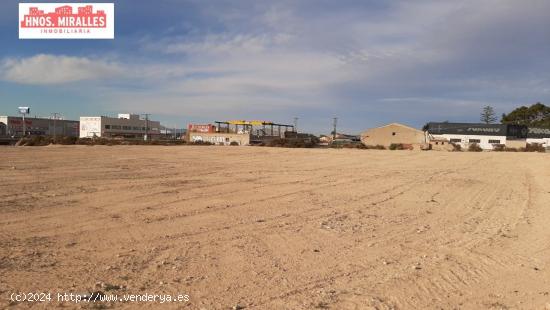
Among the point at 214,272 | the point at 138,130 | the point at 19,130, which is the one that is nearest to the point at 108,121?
the point at 138,130

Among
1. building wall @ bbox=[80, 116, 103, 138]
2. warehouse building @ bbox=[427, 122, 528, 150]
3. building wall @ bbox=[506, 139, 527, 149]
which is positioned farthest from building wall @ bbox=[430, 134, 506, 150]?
building wall @ bbox=[80, 116, 103, 138]

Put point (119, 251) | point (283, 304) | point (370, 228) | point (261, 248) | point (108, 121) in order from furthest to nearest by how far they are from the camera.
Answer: point (108, 121), point (370, 228), point (261, 248), point (119, 251), point (283, 304)

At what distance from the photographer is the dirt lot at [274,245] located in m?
4.63

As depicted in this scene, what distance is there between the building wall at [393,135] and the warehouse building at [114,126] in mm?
44865

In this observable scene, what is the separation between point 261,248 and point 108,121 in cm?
9563

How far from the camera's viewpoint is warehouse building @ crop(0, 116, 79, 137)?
9831 centimetres

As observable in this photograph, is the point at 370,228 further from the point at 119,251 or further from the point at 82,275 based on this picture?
the point at 82,275

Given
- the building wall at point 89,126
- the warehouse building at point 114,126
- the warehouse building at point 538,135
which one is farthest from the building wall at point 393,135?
the building wall at point 89,126

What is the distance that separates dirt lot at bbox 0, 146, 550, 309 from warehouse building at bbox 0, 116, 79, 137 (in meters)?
97.8

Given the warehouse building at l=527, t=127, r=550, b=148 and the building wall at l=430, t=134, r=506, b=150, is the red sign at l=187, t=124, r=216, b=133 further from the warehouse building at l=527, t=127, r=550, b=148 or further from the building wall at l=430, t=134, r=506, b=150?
the warehouse building at l=527, t=127, r=550, b=148

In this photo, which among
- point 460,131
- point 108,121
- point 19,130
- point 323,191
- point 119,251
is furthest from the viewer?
point 19,130

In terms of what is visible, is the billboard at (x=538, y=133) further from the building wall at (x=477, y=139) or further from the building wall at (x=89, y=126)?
the building wall at (x=89, y=126)

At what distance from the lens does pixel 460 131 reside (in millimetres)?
74500

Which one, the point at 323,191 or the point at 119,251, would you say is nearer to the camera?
the point at 119,251
